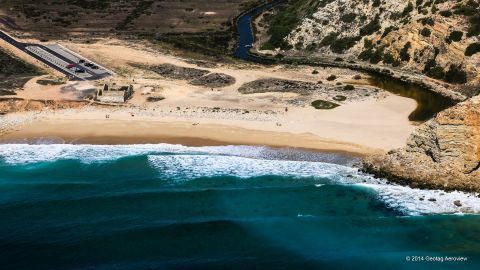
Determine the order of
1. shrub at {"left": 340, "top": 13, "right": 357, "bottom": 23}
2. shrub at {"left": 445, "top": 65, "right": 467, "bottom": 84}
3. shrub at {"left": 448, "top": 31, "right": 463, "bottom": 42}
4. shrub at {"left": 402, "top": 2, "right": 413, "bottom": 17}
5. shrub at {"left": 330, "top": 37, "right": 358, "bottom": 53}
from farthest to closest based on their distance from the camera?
1. shrub at {"left": 340, "top": 13, "right": 357, "bottom": 23}
2. shrub at {"left": 330, "top": 37, "right": 358, "bottom": 53}
3. shrub at {"left": 402, "top": 2, "right": 413, "bottom": 17}
4. shrub at {"left": 448, "top": 31, "right": 463, "bottom": 42}
5. shrub at {"left": 445, "top": 65, "right": 467, "bottom": 84}

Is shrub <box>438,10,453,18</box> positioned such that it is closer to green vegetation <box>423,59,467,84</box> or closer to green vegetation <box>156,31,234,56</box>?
green vegetation <box>423,59,467,84</box>

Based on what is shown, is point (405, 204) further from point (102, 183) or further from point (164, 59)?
point (164, 59)

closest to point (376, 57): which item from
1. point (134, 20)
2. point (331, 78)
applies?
point (331, 78)

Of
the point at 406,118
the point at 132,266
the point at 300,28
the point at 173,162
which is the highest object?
the point at 300,28

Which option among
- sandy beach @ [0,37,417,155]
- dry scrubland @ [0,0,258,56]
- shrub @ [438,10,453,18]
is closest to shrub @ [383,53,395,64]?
sandy beach @ [0,37,417,155]

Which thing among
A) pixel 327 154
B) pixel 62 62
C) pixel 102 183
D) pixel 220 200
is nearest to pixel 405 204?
pixel 327 154
